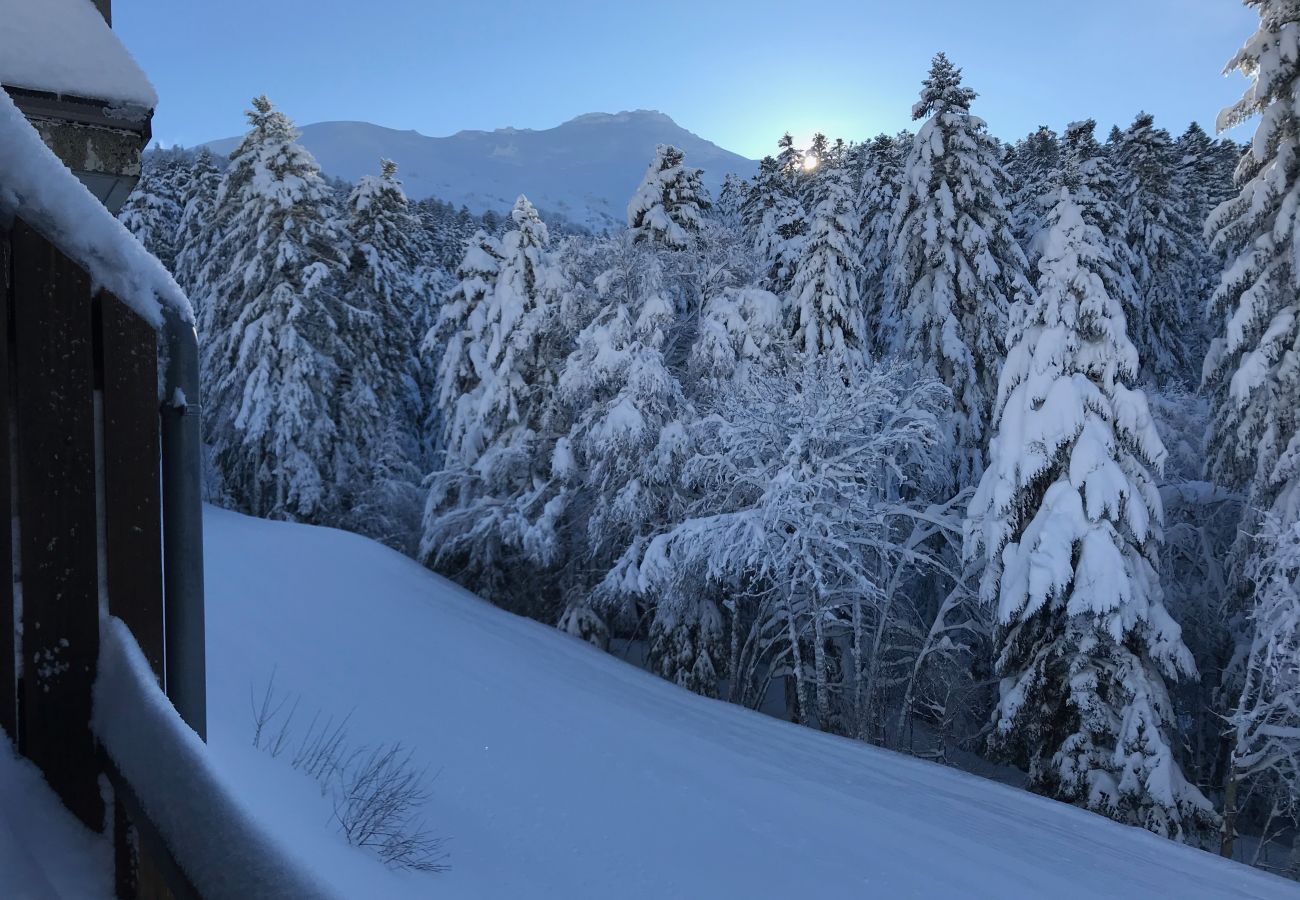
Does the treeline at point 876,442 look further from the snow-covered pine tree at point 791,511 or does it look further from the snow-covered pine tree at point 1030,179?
the snow-covered pine tree at point 1030,179

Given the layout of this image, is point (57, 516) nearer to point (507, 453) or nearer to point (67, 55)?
point (67, 55)

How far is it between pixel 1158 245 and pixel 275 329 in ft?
101

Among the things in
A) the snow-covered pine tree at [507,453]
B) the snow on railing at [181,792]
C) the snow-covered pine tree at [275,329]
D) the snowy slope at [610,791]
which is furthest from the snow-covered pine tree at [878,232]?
the snow on railing at [181,792]

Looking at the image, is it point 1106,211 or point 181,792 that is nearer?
point 181,792

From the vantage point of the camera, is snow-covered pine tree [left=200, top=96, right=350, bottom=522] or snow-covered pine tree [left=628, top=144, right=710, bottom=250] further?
snow-covered pine tree [left=200, top=96, right=350, bottom=522]

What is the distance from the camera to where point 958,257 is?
75.3 feet

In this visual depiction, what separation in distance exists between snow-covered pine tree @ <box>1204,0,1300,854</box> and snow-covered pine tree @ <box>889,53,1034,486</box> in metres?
6.03

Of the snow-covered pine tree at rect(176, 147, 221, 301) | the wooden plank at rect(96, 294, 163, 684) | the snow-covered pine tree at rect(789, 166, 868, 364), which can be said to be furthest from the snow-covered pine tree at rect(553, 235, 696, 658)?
the snow-covered pine tree at rect(176, 147, 221, 301)

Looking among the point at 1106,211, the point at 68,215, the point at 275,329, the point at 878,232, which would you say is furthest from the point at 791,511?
the point at 878,232

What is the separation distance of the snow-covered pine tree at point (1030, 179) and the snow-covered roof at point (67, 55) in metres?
26.6

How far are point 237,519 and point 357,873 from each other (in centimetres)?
1749

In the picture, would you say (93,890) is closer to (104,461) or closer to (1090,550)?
(104,461)

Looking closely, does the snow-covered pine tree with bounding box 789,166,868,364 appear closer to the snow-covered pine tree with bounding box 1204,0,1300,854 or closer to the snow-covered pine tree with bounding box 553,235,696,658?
the snow-covered pine tree with bounding box 553,235,696,658

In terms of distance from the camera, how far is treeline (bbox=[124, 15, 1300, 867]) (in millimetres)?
14594
